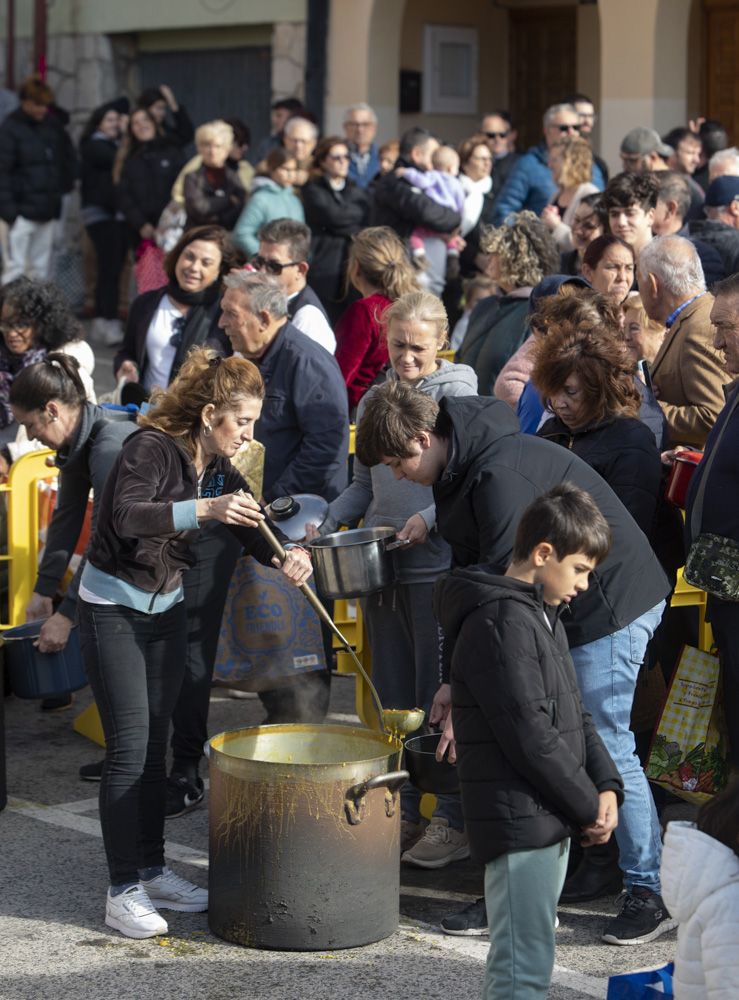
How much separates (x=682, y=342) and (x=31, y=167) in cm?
986

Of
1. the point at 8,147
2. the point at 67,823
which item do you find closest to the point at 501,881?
the point at 67,823

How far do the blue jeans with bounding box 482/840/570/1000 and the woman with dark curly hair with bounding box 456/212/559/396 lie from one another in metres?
3.36

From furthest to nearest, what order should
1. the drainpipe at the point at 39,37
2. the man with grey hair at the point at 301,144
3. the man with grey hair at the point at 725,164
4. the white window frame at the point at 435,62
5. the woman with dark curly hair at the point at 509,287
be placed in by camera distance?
Result: the drainpipe at the point at 39,37 < the white window frame at the point at 435,62 < the man with grey hair at the point at 301,144 < the man with grey hair at the point at 725,164 < the woman with dark curly hair at the point at 509,287

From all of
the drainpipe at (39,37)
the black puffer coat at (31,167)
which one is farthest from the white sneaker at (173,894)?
the drainpipe at (39,37)

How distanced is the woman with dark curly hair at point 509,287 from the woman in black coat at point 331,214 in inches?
128

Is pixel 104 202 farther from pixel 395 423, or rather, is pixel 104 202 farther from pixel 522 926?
pixel 522 926

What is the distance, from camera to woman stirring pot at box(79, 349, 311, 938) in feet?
16.3

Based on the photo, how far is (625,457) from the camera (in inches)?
205

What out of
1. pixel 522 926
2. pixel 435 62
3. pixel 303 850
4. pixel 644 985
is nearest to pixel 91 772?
pixel 303 850

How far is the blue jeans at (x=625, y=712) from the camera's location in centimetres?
491

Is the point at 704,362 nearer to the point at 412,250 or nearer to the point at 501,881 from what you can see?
the point at 501,881

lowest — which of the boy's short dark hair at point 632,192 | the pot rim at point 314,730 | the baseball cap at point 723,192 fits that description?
the pot rim at point 314,730

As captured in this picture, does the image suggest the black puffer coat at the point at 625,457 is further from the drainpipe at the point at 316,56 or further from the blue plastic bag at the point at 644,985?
the drainpipe at the point at 316,56

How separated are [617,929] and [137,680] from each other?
64.3 inches
